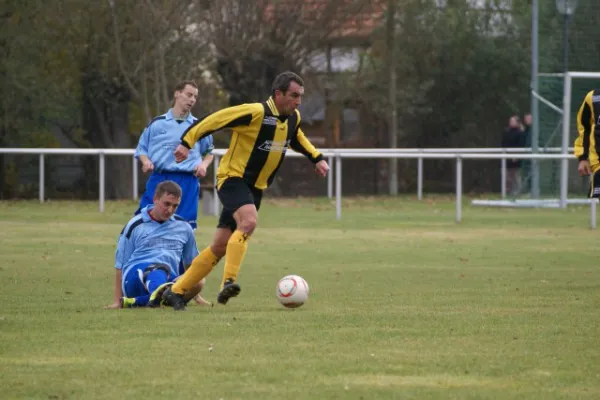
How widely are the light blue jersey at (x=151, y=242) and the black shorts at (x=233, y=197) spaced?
0.53m

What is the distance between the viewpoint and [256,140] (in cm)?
1081

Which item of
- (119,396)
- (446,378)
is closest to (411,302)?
(446,378)

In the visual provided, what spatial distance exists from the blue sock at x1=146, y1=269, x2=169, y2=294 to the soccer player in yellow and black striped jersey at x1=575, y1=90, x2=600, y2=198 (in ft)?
13.7

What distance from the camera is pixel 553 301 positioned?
37.0ft

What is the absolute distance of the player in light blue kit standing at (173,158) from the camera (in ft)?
41.7

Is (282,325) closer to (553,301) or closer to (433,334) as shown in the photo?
(433,334)

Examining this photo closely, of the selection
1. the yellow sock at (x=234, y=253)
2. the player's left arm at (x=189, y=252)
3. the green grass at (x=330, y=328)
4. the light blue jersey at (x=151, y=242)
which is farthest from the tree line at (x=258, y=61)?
the yellow sock at (x=234, y=253)

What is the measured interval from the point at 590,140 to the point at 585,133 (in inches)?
3.5

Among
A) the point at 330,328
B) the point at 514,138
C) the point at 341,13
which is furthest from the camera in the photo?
the point at 341,13

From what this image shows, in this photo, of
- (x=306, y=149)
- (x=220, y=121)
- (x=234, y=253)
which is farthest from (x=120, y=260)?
(x=306, y=149)

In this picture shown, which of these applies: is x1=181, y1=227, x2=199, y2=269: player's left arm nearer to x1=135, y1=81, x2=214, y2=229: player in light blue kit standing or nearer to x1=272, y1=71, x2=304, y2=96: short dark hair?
x1=135, y1=81, x2=214, y2=229: player in light blue kit standing

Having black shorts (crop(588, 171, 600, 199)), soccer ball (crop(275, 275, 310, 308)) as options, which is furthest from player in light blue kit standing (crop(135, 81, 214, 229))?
black shorts (crop(588, 171, 600, 199))

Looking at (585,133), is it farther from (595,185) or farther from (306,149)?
(306,149)

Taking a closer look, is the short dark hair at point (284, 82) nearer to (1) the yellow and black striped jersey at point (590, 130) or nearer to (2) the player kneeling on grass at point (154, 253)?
(2) the player kneeling on grass at point (154, 253)
